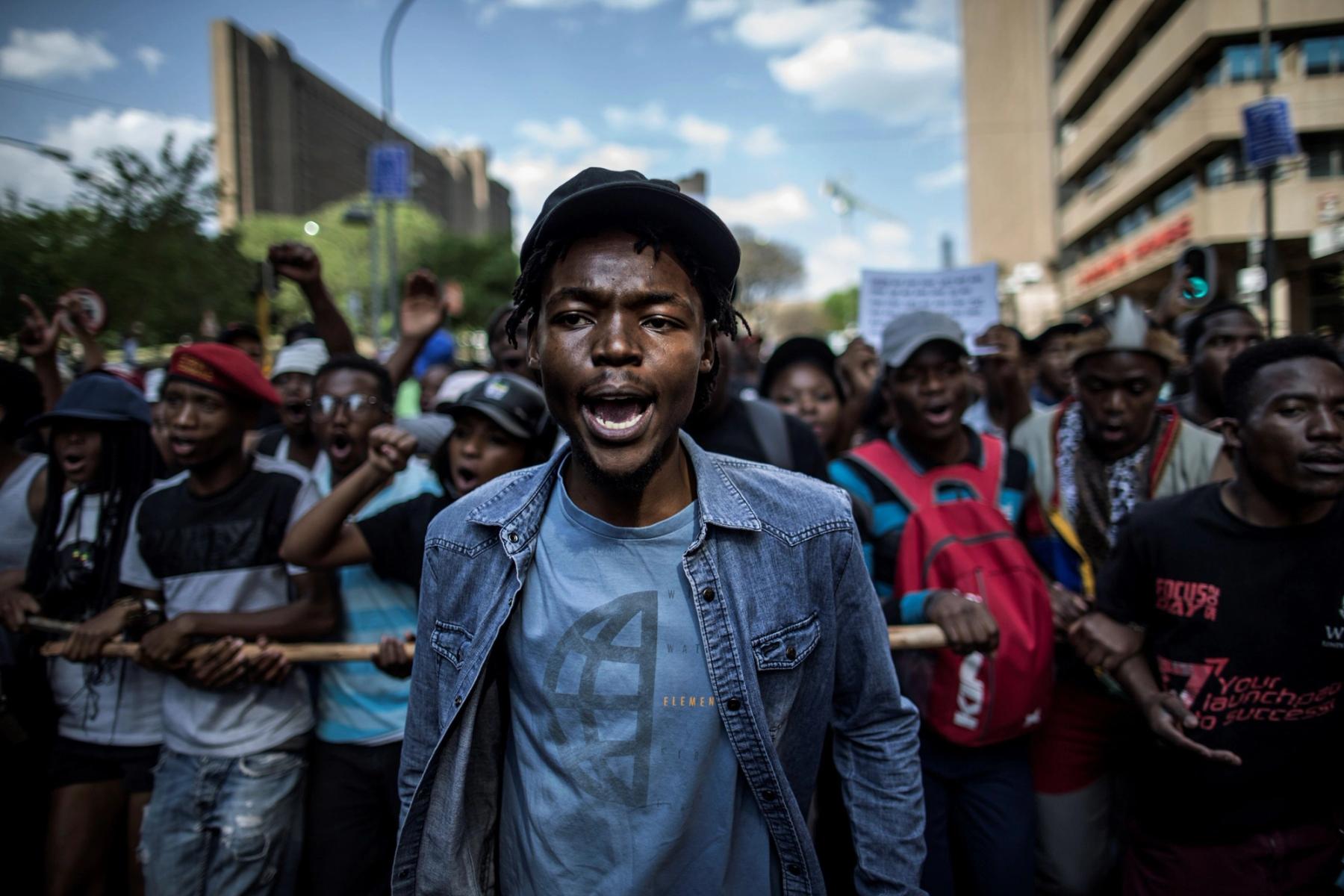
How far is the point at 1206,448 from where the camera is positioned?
2.99 metres

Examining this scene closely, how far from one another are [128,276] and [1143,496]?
13948mm

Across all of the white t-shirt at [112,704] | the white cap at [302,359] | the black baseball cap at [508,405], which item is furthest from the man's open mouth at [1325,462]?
the white cap at [302,359]

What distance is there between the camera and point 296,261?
162 inches

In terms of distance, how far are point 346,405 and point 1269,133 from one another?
29.1 ft

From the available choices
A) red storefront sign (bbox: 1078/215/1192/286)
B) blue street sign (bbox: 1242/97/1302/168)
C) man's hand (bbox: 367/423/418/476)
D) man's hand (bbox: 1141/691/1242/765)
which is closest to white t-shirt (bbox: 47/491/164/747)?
man's hand (bbox: 367/423/418/476)

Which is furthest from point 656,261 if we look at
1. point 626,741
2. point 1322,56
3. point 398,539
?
point 1322,56

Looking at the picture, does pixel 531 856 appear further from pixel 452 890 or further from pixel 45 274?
pixel 45 274

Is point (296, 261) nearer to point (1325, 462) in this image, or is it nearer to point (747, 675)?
point (747, 675)

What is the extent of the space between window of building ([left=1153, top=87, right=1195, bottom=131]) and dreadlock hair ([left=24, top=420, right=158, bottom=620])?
3321 cm

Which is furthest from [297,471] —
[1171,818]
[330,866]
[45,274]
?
[45,274]

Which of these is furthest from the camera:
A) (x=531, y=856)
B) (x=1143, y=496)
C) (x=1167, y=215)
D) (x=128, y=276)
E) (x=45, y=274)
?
(x=1167, y=215)

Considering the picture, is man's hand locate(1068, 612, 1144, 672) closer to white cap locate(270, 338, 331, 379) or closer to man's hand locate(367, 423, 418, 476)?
man's hand locate(367, 423, 418, 476)

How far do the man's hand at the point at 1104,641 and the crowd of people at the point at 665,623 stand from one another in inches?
0.4

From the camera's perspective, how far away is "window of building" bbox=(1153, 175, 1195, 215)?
27.6 meters
